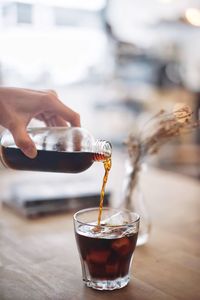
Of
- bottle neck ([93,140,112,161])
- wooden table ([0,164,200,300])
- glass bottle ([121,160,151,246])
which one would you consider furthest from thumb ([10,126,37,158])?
glass bottle ([121,160,151,246])

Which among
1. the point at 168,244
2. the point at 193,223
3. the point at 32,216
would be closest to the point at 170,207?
the point at 193,223

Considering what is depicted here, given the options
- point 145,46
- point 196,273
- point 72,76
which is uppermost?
point 145,46

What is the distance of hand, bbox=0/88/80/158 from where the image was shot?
871mm

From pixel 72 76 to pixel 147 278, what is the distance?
3668mm

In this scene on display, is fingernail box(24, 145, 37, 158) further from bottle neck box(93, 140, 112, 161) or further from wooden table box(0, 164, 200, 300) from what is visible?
wooden table box(0, 164, 200, 300)

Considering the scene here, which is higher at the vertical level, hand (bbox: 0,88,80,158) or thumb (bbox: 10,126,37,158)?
hand (bbox: 0,88,80,158)

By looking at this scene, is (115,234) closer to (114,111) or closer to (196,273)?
(196,273)

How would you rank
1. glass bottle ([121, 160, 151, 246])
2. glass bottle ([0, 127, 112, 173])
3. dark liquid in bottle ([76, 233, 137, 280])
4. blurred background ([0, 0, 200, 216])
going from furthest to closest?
1. blurred background ([0, 0, 200, 216])
2. glass bottle ([121, 160, 151, 246])
3. glass bottle ([0, 127, 112, 173])
4. dark liquid in bottle ([76, 233, 137, 280])

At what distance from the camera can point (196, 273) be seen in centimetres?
91

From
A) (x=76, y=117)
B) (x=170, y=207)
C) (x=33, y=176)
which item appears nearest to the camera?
(x=76, y=117)

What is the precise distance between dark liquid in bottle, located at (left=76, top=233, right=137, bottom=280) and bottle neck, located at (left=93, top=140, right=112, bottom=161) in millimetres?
166

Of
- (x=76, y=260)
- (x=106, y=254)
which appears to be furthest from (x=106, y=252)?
(x=76, y=260)

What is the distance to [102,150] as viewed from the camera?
0.89 metres

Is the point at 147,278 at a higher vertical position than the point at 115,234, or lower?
lower
